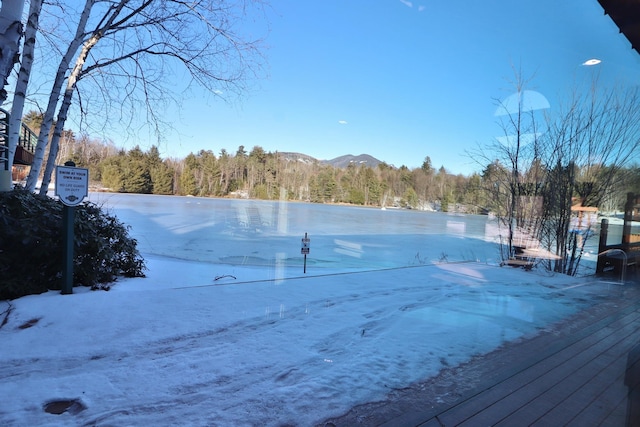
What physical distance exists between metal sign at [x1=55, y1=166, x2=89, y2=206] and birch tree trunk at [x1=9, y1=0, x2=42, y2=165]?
1.32 metres

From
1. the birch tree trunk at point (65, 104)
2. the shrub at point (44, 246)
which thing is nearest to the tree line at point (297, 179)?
the birch tree trunk at point (65, 104)

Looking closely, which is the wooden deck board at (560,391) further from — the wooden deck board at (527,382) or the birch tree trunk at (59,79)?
the birch tree trunk at (59,79)

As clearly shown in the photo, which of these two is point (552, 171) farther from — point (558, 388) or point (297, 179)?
point (558, 388)

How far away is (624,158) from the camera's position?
2498 millimetres

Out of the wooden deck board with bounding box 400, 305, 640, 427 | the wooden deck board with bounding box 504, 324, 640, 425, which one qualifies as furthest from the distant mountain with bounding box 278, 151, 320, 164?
the wooden deck board with bounding box 504, 324, 640, 425

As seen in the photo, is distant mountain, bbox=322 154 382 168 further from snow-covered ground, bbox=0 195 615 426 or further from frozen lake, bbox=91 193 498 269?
snow-covered ground, bbox=0 195 615 426

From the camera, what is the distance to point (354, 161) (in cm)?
586

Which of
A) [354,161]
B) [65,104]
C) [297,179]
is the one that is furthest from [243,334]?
[354,161]

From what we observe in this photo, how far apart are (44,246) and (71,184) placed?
0.56 m

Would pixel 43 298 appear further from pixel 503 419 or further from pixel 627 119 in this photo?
pixel 627 119

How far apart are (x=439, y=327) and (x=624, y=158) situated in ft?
6.02

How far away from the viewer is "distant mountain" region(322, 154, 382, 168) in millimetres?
5686

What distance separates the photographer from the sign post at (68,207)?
9.20 feet

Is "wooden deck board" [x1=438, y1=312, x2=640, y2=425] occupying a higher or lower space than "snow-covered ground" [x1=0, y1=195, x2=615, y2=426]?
higher
